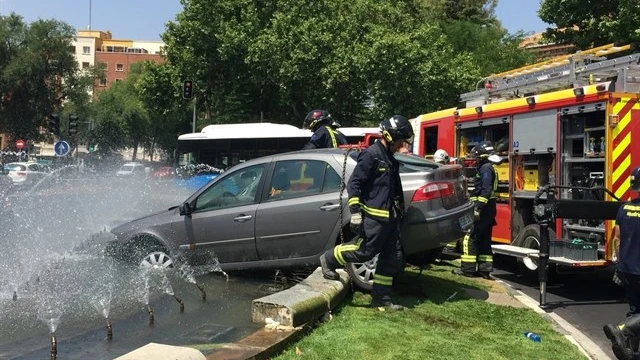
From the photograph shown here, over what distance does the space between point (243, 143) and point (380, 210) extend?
53.1 feet

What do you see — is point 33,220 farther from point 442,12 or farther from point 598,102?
point 442,12

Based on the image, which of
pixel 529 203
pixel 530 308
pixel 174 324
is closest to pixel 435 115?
pixel 529 203

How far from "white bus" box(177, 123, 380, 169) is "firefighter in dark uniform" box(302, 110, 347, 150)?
12421 millimetres

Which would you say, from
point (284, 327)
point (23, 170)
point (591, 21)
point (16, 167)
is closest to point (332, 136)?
point (284, 327)

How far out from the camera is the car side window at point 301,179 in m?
7.18

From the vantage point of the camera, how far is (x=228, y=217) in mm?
7539

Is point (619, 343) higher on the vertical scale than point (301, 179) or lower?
lower

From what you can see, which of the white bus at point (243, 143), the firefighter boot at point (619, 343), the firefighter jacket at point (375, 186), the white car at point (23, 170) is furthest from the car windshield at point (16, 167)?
the firefighter boot at point (619, 343)

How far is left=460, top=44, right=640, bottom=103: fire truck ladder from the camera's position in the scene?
8.52 meters

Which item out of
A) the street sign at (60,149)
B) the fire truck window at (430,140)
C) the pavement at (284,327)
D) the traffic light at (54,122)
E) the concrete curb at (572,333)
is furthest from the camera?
the traffic light at (54,122)

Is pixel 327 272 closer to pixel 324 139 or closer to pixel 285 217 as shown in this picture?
pixel 285 217

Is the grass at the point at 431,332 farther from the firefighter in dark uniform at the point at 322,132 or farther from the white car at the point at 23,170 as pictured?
the white car at the point at 23,170

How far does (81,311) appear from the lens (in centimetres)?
650

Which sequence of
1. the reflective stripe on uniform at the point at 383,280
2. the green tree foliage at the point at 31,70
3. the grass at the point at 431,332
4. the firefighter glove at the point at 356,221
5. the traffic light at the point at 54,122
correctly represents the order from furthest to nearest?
1. the green tree foliage at the point at 31,70
2. the traffic light at the point at 54,122
3. the reflective stripe on uniform at the point at 383,280
4. the firefighter glove at the point at 356,221
5. the grass at the point at 431,332
